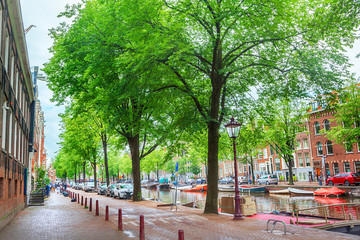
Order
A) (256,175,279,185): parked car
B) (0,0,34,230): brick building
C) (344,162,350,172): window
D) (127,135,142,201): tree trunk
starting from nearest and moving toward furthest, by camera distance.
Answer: (0,0,34,230): brick building < (127,135,142,201): tree trunk < (344,162,350,172): window < (256,175,279,185): parked car

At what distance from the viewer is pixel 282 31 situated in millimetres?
14555

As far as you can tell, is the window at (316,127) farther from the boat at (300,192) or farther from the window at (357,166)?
the boat at (300,192)

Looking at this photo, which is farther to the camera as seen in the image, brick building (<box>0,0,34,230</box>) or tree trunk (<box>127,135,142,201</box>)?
tree trunk (<box>127,135,142,201</box>)

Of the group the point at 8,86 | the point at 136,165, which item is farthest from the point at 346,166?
the point at 8,86

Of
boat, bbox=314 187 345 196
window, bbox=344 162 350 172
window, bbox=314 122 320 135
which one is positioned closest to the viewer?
boat, bbox=314 187 345 196

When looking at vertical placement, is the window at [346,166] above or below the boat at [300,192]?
above

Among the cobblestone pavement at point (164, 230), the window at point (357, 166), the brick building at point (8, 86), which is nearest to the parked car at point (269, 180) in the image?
the window at point (357, 166)

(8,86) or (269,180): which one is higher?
(8,86)

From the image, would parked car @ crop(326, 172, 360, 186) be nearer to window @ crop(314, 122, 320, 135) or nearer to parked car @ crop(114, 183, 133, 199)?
window @ crop(314, 122, 320, 135)

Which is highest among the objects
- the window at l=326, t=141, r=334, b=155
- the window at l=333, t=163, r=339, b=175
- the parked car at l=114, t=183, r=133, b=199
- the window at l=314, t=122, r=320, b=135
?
the window at l=314, t=122, r=320, b=135

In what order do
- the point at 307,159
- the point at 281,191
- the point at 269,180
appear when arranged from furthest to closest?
1. the point at 307,159
2. the point at 269,180
3. the point at 281,191

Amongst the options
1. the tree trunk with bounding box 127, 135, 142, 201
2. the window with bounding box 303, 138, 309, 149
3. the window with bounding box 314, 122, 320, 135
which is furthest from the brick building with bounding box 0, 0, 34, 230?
the window with bounding box 303, 138, 309, 149

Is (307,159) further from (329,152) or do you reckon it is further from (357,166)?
(357,166)

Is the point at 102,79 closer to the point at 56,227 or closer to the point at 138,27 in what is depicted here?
the point at 138,27
